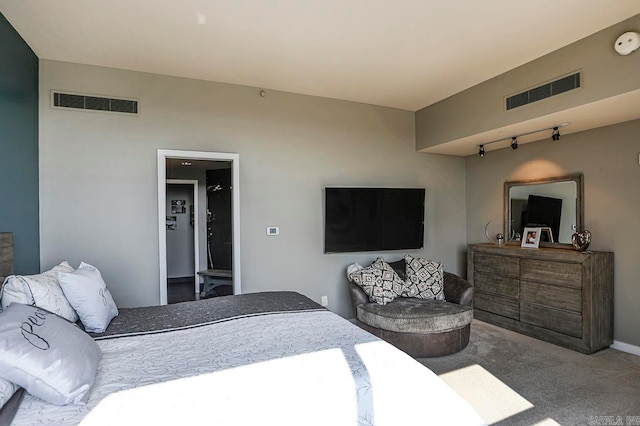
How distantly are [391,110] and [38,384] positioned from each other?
449 centimetres

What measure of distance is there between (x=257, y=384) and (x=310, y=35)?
259 centimetres

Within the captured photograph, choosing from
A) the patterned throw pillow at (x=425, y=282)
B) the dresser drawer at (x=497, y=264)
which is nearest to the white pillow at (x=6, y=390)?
the patterned throw pillow at (x=425, y=282)

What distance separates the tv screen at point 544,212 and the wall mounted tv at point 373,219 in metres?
1.31

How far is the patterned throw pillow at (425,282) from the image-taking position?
388 cm

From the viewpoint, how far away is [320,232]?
424 cm

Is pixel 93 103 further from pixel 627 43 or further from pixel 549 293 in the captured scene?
pixel 549 293

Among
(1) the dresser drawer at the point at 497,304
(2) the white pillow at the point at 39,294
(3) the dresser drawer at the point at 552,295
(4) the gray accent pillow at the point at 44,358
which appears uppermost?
(2) the white pillow at the point at 39,294

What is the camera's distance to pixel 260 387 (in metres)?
1.32

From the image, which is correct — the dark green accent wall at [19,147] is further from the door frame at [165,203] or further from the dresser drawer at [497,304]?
the dresser drawer at [497,304]

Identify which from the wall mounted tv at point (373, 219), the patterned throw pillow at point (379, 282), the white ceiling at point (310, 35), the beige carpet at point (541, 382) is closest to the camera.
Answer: the beige carpet at point (541, 382)

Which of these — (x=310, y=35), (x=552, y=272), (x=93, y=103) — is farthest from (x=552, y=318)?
(x=93, y=103)

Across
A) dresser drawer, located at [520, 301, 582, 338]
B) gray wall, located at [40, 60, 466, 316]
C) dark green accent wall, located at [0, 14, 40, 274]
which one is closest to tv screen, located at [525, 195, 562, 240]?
dresser drawer, located at [520, 301, 582, 338]

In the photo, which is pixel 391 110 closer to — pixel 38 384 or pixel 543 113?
pixel 543 113

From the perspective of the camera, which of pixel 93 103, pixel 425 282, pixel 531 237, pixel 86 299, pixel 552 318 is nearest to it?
pixel 86 299
